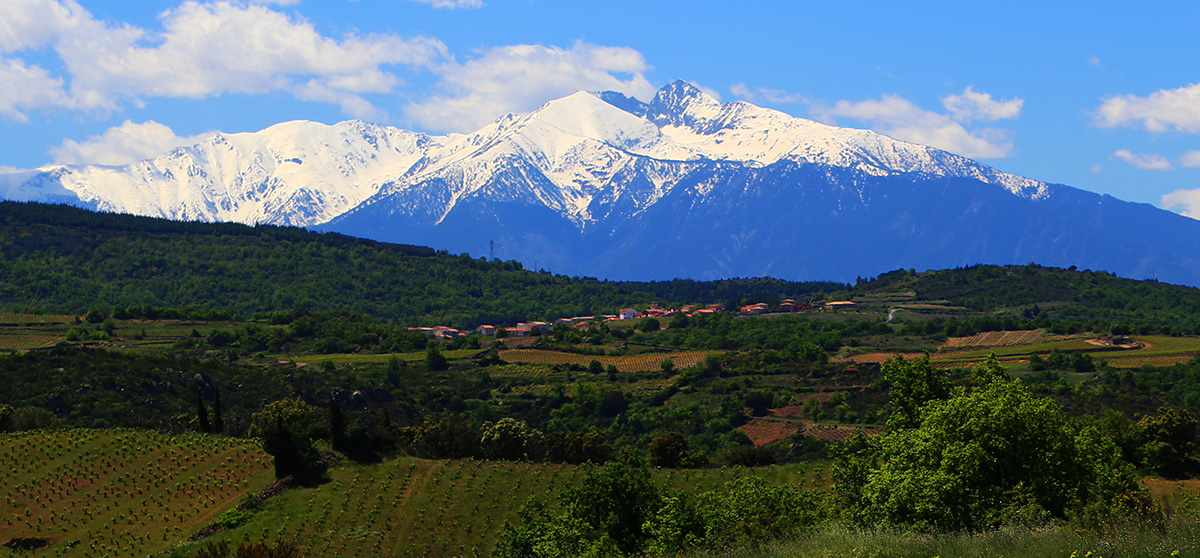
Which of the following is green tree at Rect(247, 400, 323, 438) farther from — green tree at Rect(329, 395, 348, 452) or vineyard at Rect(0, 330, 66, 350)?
vineyard at Rect(0, 330, 66, 350)

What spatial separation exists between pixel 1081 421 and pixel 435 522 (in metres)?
28.9

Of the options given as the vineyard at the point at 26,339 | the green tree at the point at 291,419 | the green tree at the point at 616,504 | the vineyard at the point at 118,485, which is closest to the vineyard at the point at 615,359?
the vineyard at the point at 26,339

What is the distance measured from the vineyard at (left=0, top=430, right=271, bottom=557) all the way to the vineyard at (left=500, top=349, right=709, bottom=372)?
10380 cm

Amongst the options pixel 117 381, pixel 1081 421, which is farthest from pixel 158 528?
pixel 117 381

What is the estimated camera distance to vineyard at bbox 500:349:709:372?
170m

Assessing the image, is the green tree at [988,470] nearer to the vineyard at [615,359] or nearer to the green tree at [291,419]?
the green tree at [291,419]

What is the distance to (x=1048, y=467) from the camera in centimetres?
3559

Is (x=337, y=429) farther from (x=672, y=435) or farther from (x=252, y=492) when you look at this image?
(x=672, y=435)

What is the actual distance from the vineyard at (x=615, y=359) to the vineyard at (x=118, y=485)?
341ft

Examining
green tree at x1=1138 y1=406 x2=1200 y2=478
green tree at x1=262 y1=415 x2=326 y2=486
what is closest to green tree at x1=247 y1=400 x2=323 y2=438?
green tree at x1=262 y1=415 x2=326 y2=486

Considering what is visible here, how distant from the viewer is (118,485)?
198 feet

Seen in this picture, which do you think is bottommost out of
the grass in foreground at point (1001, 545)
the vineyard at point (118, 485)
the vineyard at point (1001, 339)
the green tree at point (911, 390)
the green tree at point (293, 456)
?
the vineyard at point (118, 485)

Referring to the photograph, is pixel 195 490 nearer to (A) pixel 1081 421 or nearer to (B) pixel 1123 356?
(A) pixel 1081 421

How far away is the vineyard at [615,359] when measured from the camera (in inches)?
6673
